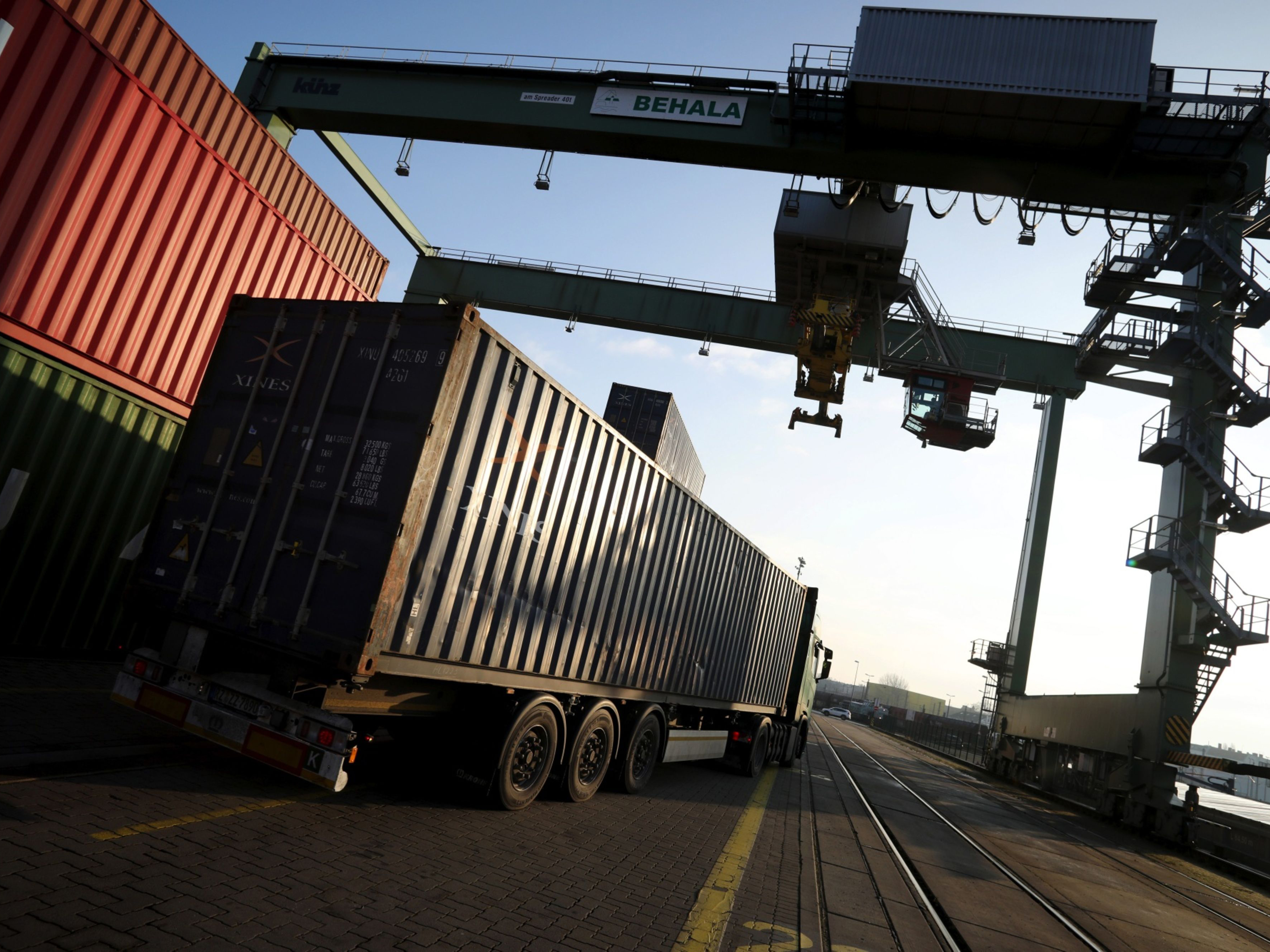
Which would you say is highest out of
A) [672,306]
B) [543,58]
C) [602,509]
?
[543,58]

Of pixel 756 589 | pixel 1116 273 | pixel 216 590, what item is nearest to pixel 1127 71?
pixel 1116 273

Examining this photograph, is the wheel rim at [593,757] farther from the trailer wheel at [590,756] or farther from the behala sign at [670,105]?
the behala sign at [670,105]

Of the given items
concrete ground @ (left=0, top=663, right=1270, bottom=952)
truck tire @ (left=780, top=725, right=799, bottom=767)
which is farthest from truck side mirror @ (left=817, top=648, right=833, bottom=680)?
concrete ground @ (left=0, top=663, right=1270, bottom=952)

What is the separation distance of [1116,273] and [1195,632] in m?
8.54

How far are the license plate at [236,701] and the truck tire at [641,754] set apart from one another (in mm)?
4515

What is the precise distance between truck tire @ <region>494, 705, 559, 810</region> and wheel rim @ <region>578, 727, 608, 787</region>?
58 cm

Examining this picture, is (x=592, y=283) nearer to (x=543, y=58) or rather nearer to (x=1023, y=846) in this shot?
(x=543, y=58)

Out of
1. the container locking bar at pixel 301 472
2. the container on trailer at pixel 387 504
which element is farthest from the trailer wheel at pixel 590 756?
the container locking bar at pixel 301 472

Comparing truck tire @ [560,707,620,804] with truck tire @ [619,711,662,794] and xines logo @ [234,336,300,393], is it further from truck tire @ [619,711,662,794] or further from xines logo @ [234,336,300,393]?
xines logo @ [234,336,300,393]

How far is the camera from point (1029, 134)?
1237cm

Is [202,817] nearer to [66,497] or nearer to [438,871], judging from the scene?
[438,871]

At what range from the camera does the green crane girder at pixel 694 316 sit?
20.0 meters

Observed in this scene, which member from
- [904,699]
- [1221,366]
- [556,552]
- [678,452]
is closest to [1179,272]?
[1221,366]

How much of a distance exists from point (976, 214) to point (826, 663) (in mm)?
11278
